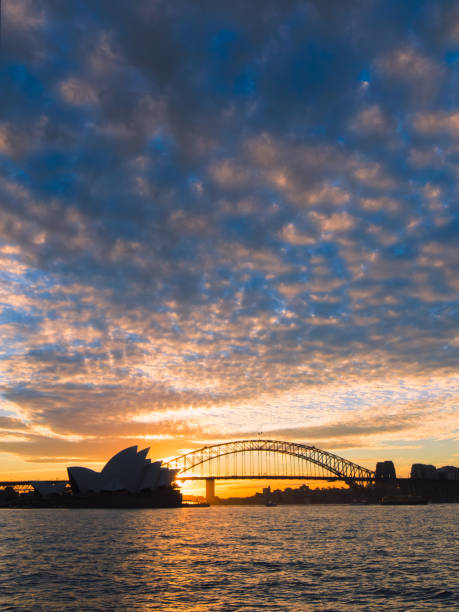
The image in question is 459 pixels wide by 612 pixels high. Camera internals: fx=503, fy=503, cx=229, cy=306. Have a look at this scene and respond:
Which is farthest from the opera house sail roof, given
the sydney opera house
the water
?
the water

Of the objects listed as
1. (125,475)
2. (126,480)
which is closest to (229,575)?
(125,475)

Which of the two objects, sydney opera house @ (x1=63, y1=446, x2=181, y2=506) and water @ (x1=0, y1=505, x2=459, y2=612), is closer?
water @ (x1=0, y1=505, x2=459, y2=612)

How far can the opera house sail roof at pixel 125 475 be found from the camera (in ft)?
532

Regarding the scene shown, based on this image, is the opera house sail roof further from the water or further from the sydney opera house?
the water

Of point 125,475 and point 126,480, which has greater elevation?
point 125,475

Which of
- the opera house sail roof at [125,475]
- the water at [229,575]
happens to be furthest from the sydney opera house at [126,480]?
the water at [229,575]

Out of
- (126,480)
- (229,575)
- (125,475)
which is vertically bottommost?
(229,575)

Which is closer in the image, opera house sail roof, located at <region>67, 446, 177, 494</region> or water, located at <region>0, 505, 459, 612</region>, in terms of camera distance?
water, located at <region>0, 505, 459, 612</region>

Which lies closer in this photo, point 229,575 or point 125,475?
point 229,575

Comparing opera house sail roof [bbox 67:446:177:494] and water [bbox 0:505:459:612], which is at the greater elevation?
opera house sail roof [bbox 67:446:177:494]

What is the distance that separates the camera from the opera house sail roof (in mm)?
162125

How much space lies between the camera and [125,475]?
163 m

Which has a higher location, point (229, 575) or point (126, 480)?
point (126, 480)

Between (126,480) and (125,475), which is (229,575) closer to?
(125,475)
